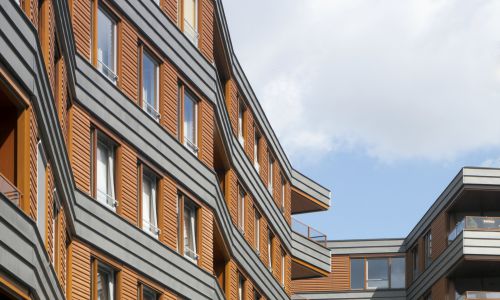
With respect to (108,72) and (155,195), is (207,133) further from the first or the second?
(108,72)

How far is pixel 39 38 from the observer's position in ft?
77.7

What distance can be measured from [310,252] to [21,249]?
4003cm

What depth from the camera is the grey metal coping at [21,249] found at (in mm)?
20016

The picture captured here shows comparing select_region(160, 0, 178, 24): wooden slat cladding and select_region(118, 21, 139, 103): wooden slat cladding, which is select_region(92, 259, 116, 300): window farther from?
select_region(160, 0, 178, 24): wooden slat cladding

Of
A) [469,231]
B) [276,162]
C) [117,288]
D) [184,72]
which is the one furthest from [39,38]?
[469,231]

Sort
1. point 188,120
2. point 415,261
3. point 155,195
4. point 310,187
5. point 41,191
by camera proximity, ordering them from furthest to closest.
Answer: point 415,261 < point 310,187 < point 188,120 < point 155,195 < point 41,191

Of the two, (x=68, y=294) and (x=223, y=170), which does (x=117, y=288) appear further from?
(x=223, y=170)

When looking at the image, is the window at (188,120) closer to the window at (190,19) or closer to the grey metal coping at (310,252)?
the window at (190,19)

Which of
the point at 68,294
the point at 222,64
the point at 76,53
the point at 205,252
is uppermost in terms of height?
the point at 222,64

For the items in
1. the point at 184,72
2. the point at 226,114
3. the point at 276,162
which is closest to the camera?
the point at 184,72

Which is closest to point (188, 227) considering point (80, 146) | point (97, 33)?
point (97, 33)

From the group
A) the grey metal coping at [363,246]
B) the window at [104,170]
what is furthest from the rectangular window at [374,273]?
the window at [104,170]

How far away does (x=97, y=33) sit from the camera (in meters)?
33.6

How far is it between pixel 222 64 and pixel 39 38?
22813mm
